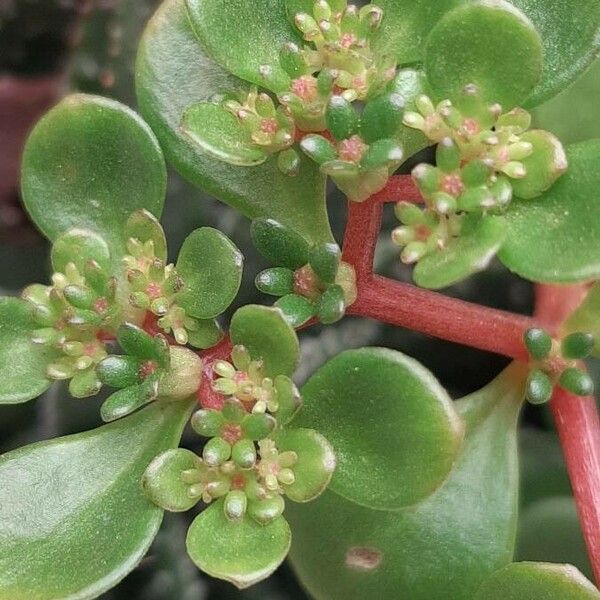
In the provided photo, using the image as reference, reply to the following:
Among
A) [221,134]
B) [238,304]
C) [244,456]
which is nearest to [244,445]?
[244,456]

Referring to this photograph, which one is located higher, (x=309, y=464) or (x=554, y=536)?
(x=309, y=464)

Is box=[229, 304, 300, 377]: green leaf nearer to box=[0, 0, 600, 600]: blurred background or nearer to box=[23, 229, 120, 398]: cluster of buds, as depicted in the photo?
box=[23, 229, 120, 398]: cluster of buds

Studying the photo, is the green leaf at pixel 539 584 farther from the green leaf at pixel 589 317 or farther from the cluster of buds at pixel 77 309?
the cluster of buds at pixel 77 309

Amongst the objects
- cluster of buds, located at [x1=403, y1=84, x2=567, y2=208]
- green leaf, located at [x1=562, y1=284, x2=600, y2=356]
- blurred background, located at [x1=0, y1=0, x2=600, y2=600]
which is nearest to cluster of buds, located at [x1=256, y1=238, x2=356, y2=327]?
cluster of buds, located at [x1=403, y1=84, x2=567, y2=208]

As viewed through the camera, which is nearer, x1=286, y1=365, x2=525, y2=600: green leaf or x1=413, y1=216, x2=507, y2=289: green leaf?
x1=413, y1=216, x2=507, y2=289: green leaf

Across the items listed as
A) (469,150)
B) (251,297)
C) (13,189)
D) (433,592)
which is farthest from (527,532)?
(13,189)

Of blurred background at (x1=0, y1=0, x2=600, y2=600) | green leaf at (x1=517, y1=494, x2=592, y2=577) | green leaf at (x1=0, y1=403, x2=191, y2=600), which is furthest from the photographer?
blurred background at (x1=0, y1=0, x2=600, y2=600)

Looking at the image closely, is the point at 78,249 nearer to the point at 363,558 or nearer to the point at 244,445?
the point at 244,445
